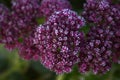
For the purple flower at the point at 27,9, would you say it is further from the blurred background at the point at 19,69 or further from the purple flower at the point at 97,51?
the blurred background at the point at 19,69

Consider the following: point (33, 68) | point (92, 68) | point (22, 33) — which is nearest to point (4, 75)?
point (33, 68)

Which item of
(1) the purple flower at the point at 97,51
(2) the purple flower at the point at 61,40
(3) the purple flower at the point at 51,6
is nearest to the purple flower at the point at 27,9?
(3) the purple flower at the point at 51,6

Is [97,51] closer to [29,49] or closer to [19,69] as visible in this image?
[29,49]

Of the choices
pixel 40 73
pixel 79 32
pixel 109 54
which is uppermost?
pixel 79 32

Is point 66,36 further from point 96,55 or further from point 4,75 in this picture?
point 4,75

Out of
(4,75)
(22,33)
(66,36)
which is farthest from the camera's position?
(4,75)

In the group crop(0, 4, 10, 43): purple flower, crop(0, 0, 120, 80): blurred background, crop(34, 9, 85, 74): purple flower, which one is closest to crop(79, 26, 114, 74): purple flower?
crop(34, 9, 85, 74): purple flower

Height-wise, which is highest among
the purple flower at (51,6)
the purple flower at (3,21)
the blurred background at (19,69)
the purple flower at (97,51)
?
the purple flower at (51,6)

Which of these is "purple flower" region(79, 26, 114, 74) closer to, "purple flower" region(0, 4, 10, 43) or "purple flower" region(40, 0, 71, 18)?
"purple flower" region(40, 0, 71, 18)
